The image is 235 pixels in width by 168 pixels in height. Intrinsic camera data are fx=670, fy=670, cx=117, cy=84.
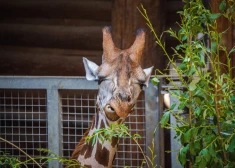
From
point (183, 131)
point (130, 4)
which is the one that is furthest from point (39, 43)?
point (183, 131)

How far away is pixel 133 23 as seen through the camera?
19.7 feet

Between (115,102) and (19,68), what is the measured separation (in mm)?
3544

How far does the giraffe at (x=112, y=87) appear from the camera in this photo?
397cm

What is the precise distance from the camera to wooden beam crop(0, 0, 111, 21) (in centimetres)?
727

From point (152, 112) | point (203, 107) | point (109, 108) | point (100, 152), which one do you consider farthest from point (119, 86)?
point (203, 107)

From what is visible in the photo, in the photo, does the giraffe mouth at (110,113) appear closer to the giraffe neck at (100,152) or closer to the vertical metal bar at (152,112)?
the giraffe neck at (100,152)

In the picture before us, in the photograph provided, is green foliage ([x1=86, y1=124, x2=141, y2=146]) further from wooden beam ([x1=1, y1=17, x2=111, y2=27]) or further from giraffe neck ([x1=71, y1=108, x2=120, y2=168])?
wooden beam ([x1=1, y1=17, x2=111, y2=27])

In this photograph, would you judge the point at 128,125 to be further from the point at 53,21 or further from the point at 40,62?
the point at 53,21

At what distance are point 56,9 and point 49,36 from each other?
1.00 ft

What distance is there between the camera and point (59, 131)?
4703 mm

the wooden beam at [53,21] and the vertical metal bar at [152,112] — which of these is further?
the wooden beam at [53,21]

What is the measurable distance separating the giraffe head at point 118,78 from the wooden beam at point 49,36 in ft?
10.3

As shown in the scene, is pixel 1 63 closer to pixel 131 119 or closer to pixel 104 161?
pixel 131 119

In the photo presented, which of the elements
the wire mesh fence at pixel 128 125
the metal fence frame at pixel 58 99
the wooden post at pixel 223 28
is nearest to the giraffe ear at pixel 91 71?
the wire mesh fence at pixel 128 125
